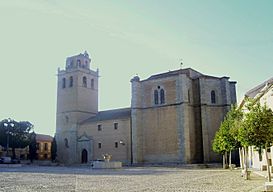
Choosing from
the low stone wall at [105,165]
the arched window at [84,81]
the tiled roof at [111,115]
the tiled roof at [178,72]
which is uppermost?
the arched window at [84,81]

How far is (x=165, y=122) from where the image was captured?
3912 cm

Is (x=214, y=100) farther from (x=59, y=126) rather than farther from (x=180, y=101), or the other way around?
(x=59, y=126)

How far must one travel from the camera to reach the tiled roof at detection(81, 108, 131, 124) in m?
44.4

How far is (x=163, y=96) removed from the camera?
132ft

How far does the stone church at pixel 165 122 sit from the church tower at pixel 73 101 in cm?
239

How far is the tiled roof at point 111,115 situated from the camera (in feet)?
146

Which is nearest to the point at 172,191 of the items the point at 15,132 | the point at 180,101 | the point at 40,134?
the point at 180,101

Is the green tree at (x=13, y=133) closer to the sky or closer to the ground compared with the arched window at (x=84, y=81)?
closer to the ground

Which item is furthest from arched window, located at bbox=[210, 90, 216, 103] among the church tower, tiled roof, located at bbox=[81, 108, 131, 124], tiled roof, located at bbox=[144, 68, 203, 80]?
the church tower

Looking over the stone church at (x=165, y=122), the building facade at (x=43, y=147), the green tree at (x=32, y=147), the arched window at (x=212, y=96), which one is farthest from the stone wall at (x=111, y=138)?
the building facade at (x=43, y=147)

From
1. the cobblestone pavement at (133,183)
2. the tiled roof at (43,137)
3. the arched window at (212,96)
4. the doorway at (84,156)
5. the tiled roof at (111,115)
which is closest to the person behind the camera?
the cobblestone pavement at (133,183)

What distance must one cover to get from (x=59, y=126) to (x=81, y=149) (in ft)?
20.3

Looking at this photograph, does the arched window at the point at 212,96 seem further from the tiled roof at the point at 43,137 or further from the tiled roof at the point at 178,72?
the tiled roof at the point at 43,137

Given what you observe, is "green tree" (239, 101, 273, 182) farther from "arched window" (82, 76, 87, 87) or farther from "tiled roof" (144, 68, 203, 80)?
"arched window" (82, 76, 87, 87)
